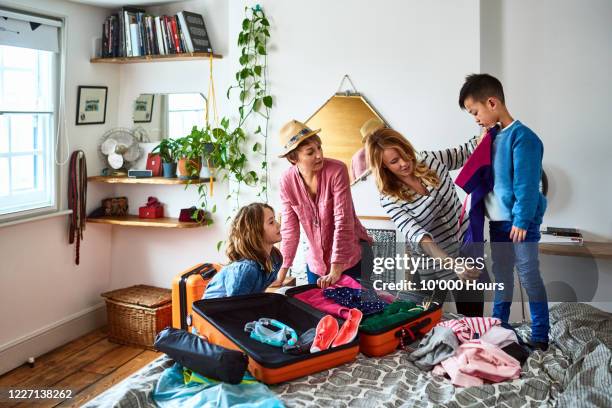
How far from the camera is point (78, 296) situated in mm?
3939

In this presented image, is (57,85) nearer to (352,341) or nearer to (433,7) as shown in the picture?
(433,7)

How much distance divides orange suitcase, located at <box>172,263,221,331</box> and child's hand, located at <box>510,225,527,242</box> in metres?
1.84

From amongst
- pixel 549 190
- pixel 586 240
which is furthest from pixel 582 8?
pixel 586 240

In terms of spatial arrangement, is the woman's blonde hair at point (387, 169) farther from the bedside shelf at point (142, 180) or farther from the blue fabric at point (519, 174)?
the bedside shelf at point (142, 180)

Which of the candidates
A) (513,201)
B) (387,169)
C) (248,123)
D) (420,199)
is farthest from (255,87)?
(513,201)

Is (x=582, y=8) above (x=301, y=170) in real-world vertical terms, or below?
above

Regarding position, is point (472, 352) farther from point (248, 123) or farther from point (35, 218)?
point (35, 218)

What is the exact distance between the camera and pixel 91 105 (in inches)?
156

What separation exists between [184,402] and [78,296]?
2.63 m

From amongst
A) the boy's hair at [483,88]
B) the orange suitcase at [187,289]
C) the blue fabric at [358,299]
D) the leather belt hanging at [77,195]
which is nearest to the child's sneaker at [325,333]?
the blue fabric at [358,299]

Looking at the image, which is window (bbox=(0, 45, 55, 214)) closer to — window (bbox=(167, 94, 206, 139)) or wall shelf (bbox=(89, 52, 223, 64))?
wall shelf (bbox=(89, 52, 223, 64))

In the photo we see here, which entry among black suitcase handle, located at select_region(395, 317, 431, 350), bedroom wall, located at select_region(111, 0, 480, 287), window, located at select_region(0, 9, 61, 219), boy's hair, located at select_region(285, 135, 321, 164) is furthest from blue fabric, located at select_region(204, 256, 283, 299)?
window, located at select_region(0, 9, 61, 219)

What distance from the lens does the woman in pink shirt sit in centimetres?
250

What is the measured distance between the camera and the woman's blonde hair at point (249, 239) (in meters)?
2.32
